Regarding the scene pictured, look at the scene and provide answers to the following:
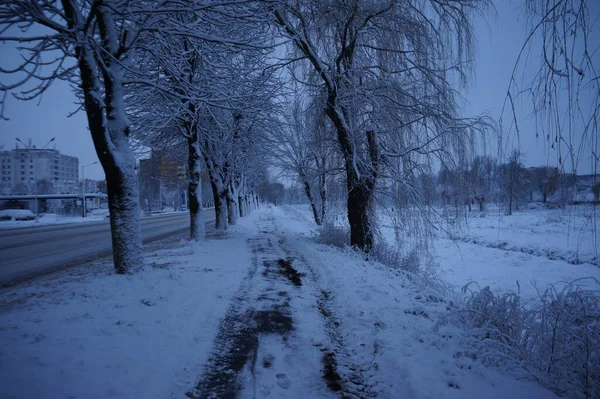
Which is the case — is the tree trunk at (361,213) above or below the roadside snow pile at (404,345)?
above

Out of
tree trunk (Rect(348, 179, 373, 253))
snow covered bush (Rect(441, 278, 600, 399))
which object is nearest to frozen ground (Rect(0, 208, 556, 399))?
snow covered bush (Rect(441, 278, 600, 399))

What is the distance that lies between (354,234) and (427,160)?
3.32 m

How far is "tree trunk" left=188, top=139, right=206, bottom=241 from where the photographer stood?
1127cm

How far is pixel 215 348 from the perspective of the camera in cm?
330

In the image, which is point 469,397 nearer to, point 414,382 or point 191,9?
point 414,382

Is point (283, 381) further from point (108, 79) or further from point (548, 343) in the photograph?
point (108, 79)

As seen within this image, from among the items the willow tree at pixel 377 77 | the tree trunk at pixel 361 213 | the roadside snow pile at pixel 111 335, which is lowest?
the roadside snow pile at pixel 111 335

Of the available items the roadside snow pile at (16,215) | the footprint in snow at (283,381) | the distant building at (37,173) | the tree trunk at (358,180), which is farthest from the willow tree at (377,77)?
the roadside snow pile at (16,215)

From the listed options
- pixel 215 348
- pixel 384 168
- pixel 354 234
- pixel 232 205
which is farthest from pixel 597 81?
pixel 232 205

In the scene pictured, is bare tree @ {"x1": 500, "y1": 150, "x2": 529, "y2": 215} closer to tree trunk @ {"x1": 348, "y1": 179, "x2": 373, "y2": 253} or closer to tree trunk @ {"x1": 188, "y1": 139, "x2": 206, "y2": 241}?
tree trunk @ {"x1": 348, "y1": 179, "x2": 373, "y2": 253}

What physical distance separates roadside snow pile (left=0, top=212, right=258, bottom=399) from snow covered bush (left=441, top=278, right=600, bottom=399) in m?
3.15

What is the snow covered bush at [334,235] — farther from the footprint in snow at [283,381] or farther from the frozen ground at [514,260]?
the footprint in snow at [283,381]

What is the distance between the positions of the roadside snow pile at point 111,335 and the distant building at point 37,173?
62.2 ft

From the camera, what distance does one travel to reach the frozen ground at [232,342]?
255 centimetres
